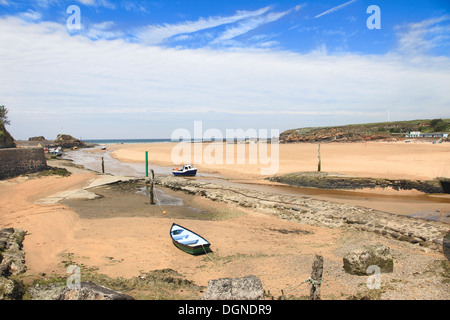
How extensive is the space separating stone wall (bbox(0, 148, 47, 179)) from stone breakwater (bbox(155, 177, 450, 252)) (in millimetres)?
17030

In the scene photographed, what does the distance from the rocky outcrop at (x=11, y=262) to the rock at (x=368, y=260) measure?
30.8 ft

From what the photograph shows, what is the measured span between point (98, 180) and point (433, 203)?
29.1 meters

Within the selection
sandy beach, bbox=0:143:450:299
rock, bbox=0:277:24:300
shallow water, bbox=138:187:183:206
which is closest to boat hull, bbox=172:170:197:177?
shallow water, bbox=138:187:183:206

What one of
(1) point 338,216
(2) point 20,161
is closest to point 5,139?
Result: (2) point 20,161

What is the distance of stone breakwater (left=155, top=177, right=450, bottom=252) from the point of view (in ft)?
40.1

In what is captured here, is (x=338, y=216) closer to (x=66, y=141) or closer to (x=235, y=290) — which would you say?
(x=235, y=290)

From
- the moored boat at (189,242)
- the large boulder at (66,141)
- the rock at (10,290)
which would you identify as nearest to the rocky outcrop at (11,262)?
the rock at (10,290)

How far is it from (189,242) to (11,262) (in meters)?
6.17

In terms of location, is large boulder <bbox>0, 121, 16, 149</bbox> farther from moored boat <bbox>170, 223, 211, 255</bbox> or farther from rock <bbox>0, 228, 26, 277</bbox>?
moored boat <bbox>170, 223, 211, 255</bbox>

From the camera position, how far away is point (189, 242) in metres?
11.3

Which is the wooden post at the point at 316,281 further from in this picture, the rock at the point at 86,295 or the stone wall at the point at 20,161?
the stone wall at the point at 20,161

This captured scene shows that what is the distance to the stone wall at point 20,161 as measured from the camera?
24.0m

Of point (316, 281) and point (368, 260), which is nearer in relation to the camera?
point (316, 281)
